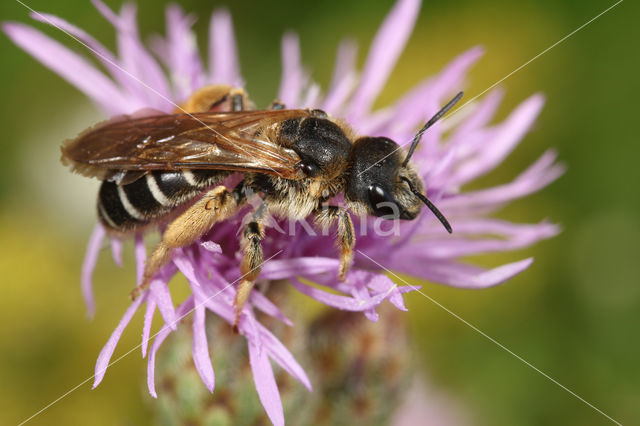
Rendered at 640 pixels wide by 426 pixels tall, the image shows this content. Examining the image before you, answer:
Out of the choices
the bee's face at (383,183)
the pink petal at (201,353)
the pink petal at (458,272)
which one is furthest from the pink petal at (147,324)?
the pink petal at (458,272)

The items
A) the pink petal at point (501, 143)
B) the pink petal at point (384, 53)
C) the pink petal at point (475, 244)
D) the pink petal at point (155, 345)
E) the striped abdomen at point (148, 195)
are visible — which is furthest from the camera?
the pink petal at point (384, 53)

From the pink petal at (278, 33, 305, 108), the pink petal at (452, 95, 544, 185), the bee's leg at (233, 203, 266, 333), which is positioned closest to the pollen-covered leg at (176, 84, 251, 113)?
the pink petal at (278, 33, 305, 108)

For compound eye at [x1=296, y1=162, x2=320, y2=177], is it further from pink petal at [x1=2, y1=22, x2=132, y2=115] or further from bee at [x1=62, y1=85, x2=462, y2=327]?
pink petal at [x1=2, y1=22, x2=132, y2=115]

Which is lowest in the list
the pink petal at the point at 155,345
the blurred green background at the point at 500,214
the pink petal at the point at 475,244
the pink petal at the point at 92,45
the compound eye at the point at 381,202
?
the blurred green background at the point at 500,214

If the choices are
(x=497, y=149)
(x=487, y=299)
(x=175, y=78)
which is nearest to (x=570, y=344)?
(x=487, y=299)

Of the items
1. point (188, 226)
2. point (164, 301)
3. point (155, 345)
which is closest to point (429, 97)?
point (188, 226)

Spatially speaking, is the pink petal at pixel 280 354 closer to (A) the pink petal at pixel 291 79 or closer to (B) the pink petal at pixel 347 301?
(B) the pink petal at pixel 347 301
